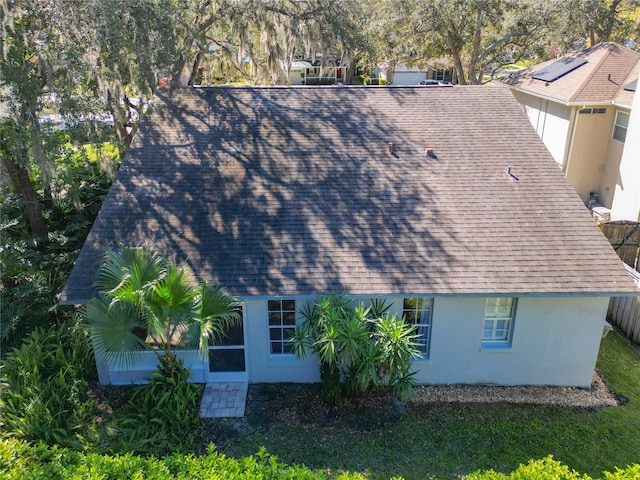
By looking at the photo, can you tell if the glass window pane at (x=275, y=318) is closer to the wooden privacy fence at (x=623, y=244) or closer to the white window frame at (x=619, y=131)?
the wooden privacy fence at (x=623, y=244)

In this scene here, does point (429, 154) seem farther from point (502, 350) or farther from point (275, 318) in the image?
point (275, 318)

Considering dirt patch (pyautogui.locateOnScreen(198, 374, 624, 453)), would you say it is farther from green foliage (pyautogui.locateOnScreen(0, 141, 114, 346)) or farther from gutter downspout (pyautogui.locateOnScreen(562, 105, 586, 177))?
gutter downspout (pyautogui.locateOnScreen(562, 105, 586, 177))

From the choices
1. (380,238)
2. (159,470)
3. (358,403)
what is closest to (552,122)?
(380,238)

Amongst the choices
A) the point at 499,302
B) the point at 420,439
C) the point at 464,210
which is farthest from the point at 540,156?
the point at 420,439

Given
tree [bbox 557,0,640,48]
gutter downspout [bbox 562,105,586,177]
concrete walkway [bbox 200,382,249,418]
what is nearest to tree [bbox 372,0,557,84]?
tree [bbox 557,0,640,48]

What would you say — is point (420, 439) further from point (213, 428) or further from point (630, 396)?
point (630, 396)

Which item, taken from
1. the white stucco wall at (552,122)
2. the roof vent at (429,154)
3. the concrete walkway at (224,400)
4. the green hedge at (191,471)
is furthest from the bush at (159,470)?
the white stucco wall at (552,122)

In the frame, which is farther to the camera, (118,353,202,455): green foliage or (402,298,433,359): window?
(402,298,433,359): window
